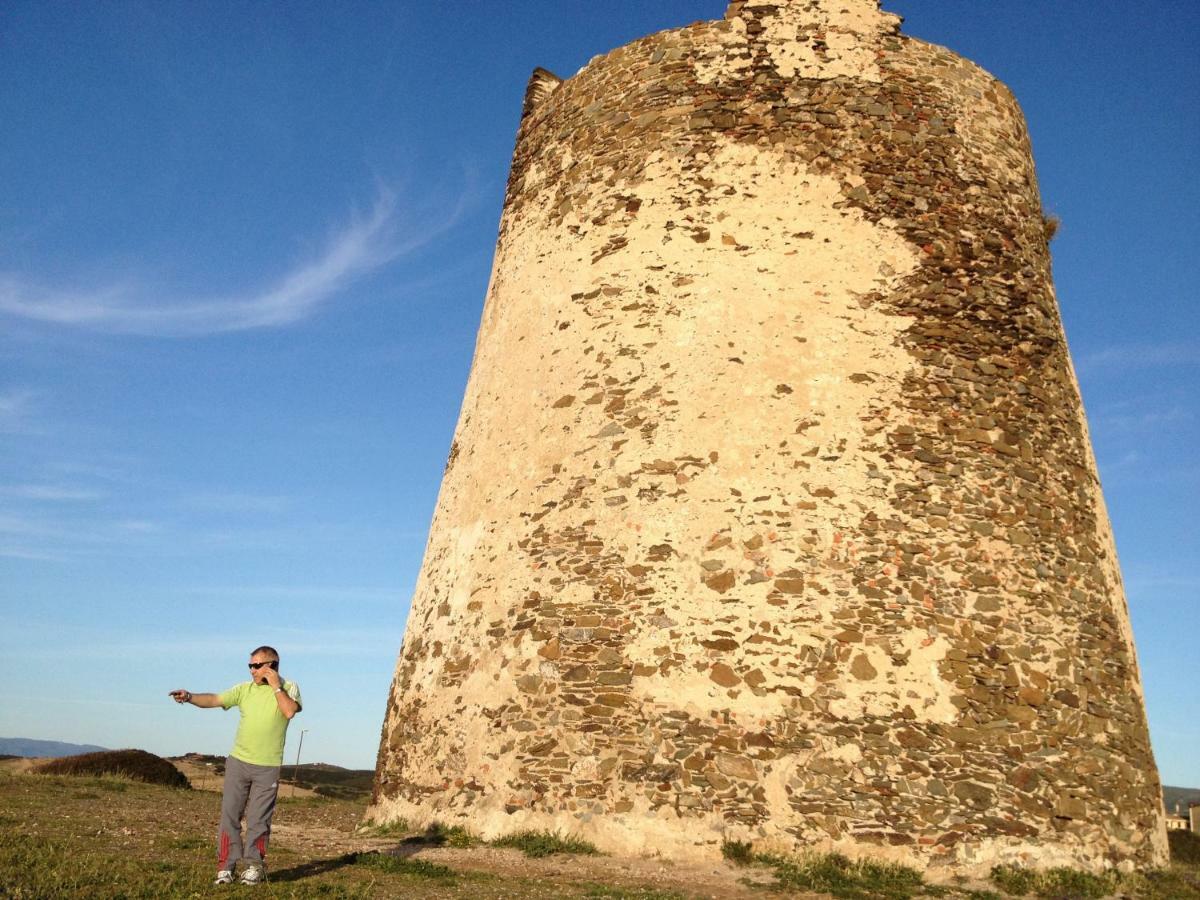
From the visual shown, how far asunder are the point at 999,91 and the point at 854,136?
2.23 metres

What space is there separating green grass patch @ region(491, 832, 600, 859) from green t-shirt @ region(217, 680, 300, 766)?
2.21 metres

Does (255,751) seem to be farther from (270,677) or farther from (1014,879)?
(1014,879)

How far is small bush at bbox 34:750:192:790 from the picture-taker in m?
16.3

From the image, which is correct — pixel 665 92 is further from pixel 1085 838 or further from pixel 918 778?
pixel 1085 838

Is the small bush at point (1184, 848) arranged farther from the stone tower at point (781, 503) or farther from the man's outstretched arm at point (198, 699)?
the man's outstretched arm at point (198, 699)

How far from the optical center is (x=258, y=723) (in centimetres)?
645

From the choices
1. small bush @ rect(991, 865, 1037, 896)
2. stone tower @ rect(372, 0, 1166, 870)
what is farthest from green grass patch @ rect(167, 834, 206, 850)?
small bush @ rect(991, 865, 1037, 896)

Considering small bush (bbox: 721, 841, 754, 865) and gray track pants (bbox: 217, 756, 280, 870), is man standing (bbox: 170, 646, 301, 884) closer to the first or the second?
gray track pants (bbox: 217, 756, 280, 870)

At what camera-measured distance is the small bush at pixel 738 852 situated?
7.21 metres

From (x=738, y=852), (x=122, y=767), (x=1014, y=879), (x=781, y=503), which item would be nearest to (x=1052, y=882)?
(x=1014, y=879)

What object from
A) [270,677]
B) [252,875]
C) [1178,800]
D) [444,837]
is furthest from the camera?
[1178,800]

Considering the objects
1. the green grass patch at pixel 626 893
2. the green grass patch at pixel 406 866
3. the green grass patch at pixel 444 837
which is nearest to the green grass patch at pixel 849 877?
the green grass patch at pixel 626 893

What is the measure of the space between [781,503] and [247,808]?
4797 millimetres

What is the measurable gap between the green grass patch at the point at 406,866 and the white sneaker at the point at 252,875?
107 cm
